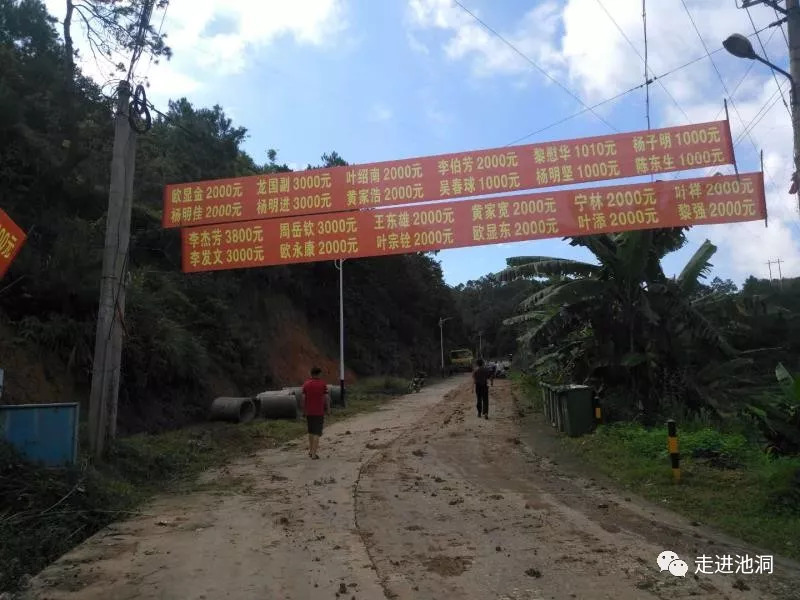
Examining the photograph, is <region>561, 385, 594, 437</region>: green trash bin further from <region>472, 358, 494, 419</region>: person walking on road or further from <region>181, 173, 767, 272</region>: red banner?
<region>181, 173, 767, 272</region>: red banner

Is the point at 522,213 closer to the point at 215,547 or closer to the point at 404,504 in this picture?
the point at 404,504

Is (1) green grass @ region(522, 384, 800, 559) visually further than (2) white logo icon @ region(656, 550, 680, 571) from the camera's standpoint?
Yes

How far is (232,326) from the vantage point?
84.3ft

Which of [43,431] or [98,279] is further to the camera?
[98,279]

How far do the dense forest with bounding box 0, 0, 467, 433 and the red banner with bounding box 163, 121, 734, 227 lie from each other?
8.52 ft

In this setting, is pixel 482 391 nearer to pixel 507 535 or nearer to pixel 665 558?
pixel 507 535

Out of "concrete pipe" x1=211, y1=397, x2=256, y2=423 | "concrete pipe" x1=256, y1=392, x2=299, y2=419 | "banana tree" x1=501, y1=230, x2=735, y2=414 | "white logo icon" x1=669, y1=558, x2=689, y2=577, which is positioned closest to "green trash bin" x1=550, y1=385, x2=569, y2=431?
"banana tree" x1=501, y1=230, x2=735, y2=414

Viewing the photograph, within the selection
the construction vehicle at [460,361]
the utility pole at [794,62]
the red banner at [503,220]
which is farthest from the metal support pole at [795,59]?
the construction vehicle at [460,361]

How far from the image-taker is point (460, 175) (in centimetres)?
1131

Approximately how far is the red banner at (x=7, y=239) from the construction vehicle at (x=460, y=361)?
5567 cm

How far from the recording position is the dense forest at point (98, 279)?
1408 cm

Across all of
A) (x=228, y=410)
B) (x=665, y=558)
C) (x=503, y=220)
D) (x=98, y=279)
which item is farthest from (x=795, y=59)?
(x=228, y=410)

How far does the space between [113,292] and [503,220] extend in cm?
671

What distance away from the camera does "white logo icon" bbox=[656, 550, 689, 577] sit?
522 cm
